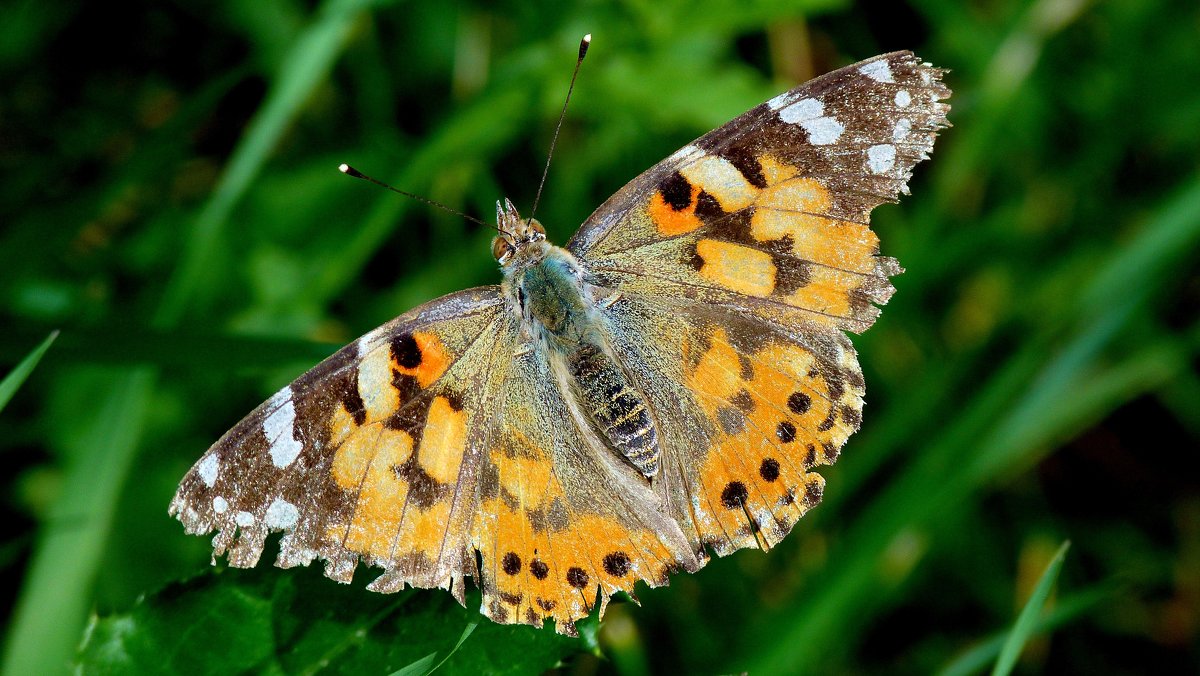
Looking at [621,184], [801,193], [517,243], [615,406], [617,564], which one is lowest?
[617,564]

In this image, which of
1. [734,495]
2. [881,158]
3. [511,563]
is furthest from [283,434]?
[881,158]

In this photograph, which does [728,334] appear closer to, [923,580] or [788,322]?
[788,322]

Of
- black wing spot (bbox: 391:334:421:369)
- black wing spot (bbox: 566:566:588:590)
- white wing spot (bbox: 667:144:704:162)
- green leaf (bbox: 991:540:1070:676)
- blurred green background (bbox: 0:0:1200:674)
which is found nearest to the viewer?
green leaf (bbox: 991:540:1070:676)

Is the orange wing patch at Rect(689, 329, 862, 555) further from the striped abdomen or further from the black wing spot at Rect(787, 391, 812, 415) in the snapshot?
the striped abdomen

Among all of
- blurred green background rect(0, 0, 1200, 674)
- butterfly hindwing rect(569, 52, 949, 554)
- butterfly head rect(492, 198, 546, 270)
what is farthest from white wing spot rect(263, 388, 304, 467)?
blurred green background rect(0, 0, 1200, 674)

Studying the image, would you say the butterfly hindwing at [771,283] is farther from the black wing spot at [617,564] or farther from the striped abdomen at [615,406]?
the black wing spot at [617,564]

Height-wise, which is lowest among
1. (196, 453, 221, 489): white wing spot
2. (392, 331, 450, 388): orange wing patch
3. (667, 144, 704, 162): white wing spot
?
(196, 453, 221, 489): white wing spot

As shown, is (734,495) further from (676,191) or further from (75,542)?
(75,542)

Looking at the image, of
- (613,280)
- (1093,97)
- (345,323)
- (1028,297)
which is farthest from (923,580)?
(345,323)
